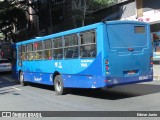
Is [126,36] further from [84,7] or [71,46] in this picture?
[84,7]

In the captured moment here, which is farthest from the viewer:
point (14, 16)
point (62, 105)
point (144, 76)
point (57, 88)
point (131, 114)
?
point (14, 16)

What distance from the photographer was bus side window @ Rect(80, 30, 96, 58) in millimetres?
12633

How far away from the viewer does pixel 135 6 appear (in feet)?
89.2

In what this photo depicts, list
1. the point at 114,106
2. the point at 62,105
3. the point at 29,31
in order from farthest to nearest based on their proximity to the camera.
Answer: the point at 29,31 → the point at 62,105 → the point at 114,106

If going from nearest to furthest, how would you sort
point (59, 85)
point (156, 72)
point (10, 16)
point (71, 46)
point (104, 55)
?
point (104, 55) → point (71, 46) → point (59, 85) → point (156, 72) → point (10, 16)

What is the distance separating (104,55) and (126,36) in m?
1.14

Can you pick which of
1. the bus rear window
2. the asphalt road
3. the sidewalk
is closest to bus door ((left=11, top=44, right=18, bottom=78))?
the asphalt road

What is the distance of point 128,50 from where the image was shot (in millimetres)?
12633

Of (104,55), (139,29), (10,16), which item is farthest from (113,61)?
(10,16)

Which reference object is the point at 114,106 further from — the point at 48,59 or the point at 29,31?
the point at 29,31

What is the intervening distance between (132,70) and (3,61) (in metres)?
20.9

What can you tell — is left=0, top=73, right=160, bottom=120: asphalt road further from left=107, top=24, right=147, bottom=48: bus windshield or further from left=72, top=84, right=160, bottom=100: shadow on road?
left=107, top=24, right=147, bottom=48: bus windshield

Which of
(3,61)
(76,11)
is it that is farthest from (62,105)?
(76,11)

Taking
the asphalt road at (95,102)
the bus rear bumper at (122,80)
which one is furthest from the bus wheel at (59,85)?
the bus rear bumper at (122,80)
